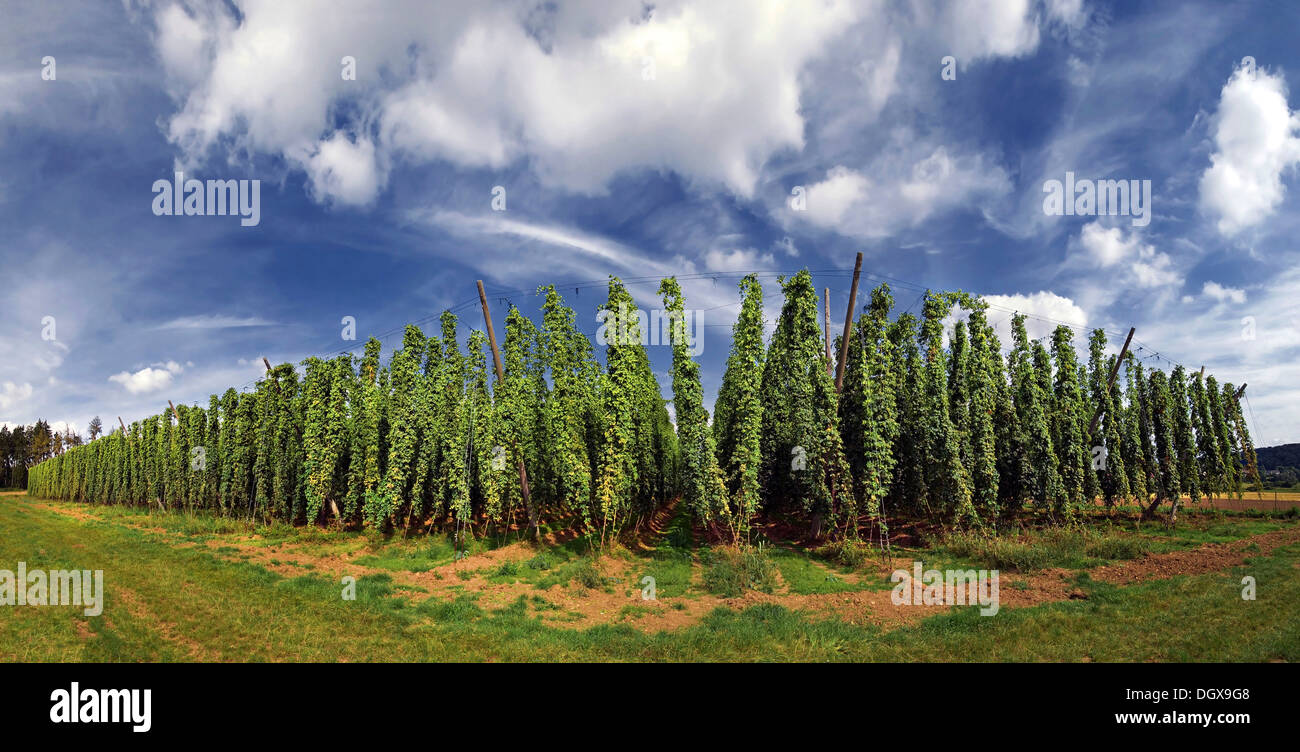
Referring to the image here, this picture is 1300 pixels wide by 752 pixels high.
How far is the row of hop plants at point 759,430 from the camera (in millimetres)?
21766

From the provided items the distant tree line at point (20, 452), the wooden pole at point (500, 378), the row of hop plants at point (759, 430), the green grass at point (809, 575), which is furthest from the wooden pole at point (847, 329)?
the distant tree line at point (20, 452)

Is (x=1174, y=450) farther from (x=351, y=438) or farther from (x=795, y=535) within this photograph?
(x=351, y=438)

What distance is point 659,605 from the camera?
1566cm

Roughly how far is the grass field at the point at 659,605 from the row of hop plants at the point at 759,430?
2.57 metres

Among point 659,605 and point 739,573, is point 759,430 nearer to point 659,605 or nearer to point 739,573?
point 739,573

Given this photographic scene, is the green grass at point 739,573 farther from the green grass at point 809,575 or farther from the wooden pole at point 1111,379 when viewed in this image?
the wooden pole at point 1111,379

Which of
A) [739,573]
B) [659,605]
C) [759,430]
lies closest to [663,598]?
[659,605]

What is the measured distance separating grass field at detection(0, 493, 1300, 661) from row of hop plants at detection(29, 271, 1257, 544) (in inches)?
101

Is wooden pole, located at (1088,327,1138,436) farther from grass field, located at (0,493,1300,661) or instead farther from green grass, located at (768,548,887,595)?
green grass, located at (768,548,887,595)

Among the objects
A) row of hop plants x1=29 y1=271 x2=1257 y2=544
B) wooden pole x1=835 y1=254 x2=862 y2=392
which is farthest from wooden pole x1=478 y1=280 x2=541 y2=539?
wooden pole x1=835 y1=254 x2=862 y2=392

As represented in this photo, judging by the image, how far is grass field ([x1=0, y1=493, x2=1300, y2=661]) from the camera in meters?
10.7

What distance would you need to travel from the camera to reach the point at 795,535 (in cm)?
2564

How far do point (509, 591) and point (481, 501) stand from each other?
11569 mm

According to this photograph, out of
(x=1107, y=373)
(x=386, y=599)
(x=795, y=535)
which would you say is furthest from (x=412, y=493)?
(x=1107, y=373)
